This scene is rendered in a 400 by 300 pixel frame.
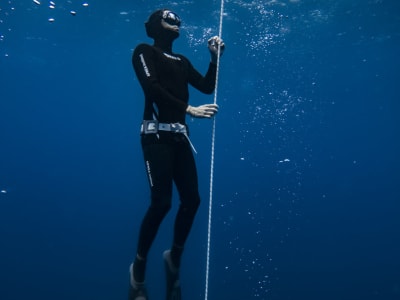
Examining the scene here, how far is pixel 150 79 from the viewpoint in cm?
354

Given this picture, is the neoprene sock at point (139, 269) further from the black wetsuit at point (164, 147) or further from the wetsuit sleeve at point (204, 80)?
the wetsuit sleeve at point (204, 80)

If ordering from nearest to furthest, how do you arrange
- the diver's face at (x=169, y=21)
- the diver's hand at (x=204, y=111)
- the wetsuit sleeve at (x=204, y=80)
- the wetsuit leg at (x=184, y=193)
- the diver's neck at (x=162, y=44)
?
the diver's hand at (x=204, y=111)
the wetsuit leg at (x=184, y=193)
the diver's face at (x=169, y=21)
the diver's neck at (x=162, y=44)
the wetsuit sleeve at (x=204, y=80)

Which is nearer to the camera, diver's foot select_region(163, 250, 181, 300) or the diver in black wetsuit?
the diver in black wetsuit

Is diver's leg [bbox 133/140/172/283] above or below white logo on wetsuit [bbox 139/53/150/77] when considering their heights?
below

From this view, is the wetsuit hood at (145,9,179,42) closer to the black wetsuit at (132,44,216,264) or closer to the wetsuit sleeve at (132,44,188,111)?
the black wetsuit at (132,44,216,264)

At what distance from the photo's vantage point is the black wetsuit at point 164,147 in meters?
3.60

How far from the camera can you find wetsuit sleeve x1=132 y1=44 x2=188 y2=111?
3.49 m

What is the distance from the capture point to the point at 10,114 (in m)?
38.6

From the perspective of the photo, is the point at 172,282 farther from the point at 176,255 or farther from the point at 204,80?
the point at 204,80

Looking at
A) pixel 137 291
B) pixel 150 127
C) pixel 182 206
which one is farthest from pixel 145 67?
pixel 137 291

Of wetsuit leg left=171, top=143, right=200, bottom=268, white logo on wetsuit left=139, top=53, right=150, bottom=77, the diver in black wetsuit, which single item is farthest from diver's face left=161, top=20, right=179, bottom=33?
wetsuit leg left=171, top=143, right=200, bottom=268

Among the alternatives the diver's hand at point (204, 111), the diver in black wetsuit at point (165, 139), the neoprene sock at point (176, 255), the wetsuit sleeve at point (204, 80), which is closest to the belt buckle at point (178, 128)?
the diver in black wetsuit at point (165, 139)

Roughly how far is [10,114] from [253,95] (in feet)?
85.5

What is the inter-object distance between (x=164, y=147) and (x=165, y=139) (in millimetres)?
85
